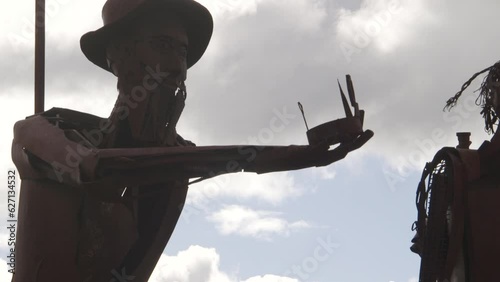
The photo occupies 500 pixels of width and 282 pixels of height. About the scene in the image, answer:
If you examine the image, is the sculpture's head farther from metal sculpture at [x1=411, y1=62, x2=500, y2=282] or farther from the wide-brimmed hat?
metal sculpture at [x1=411, y1=62, x2=500, y2=282]

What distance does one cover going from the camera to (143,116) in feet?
19.1

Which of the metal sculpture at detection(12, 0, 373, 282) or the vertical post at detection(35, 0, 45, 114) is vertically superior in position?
the vertical post at detection(35, 0, 45, 114)

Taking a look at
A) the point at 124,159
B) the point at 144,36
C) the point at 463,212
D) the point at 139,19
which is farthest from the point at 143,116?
the point at 463,212

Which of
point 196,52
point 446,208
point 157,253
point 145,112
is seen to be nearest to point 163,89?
point 145,112

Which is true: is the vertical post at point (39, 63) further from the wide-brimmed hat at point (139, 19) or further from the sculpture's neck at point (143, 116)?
the sculpture's neck at point (143, 116)

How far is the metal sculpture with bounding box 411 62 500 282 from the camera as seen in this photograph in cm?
571

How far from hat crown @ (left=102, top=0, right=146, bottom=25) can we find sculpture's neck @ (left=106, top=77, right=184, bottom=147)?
1.50 feet

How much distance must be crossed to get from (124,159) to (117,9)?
1357mm

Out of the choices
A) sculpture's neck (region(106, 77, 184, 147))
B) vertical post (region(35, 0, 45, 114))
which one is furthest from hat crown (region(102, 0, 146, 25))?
vertical post (region(35, 0, 45, 114))

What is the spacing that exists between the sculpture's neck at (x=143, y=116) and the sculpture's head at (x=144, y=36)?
5.2 inches

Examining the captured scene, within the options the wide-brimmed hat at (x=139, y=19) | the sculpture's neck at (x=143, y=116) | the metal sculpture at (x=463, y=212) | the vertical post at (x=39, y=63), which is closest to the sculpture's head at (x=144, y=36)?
the wide-brimmed hat at (x=139, y=19)

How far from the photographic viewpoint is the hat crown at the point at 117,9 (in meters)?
5.88

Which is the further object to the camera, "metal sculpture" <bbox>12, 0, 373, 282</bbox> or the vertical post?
the vertical post

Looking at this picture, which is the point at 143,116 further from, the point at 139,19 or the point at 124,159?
the point at 124,159
